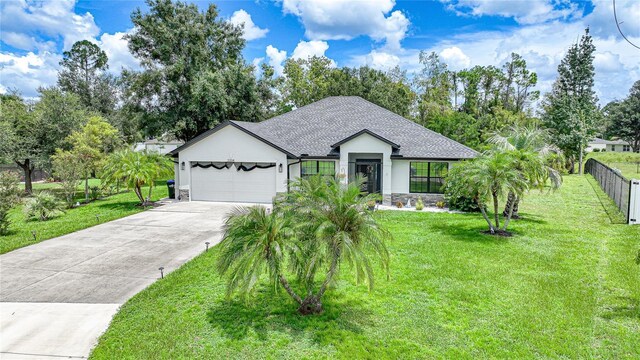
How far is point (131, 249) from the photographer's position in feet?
39.2

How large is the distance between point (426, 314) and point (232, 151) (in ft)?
49.7

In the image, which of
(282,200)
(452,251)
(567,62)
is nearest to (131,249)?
(282,200)

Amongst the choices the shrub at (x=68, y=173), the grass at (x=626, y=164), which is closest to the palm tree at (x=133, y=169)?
the shrub at (x=68, y=173)

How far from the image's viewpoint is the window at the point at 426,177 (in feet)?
62.3

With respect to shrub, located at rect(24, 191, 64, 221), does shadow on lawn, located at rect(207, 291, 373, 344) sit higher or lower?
lower

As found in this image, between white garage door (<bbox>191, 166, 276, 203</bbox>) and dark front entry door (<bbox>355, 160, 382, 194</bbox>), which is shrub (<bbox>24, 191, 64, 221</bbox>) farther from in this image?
dark front entry door (<bbox>355, 160, 382, 194</bbox>)

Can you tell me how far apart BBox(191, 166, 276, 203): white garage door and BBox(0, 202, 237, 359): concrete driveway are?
431 cm

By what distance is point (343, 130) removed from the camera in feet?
74.6

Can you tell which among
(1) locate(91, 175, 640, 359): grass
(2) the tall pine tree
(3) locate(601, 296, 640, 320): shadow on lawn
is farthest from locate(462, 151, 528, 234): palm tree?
(2) the tall pine tree

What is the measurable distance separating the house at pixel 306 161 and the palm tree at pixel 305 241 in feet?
37.7

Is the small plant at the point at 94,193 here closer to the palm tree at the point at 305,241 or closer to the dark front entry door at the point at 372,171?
the dark front entry door at the point at 372,171

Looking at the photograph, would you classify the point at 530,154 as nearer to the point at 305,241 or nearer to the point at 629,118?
the point at 305,241

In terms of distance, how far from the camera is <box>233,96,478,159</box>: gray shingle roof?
1944 centimetres

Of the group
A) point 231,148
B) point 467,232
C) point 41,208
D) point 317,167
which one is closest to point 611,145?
point 317,167
